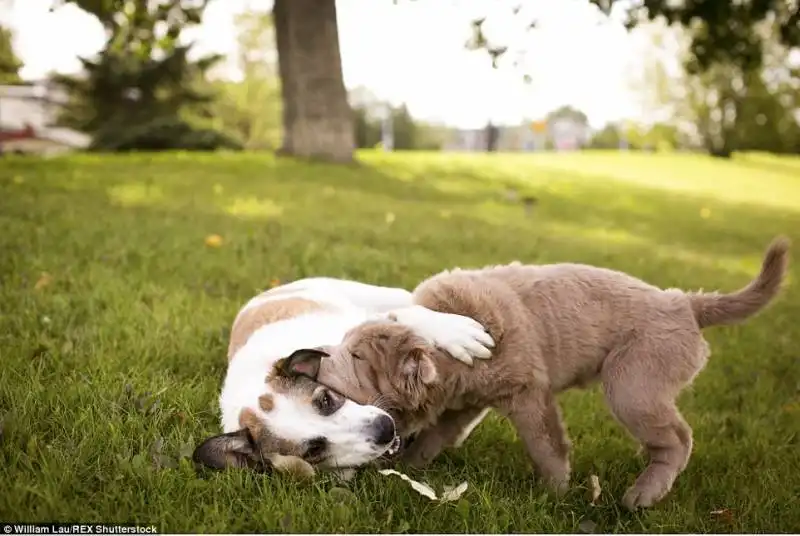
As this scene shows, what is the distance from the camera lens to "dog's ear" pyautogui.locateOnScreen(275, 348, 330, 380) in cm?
310

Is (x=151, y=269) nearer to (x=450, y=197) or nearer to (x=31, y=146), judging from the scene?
(x=450, y=197)

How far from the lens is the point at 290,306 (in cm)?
417

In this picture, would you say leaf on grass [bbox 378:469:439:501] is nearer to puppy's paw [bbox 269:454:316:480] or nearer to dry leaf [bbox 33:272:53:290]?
puppy's paw [bbox 269:454:316:480]

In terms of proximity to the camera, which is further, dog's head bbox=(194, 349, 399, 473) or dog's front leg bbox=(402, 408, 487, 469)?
dog's front leg bbox=(402, 408, 487, 469)

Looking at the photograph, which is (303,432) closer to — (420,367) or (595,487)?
(420,367)

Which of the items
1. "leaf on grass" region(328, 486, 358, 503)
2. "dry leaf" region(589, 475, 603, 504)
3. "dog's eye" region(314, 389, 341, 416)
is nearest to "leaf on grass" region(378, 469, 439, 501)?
"leaf on grass" region(328, 486, 358, 503)

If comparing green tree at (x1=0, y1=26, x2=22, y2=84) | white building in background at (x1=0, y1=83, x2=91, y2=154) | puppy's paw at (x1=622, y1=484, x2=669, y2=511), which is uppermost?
green tree at (x1=0, y1=26, x2=22, y2=84)

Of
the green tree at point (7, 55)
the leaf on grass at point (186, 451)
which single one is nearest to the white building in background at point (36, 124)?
the green tree at point (7, 55)

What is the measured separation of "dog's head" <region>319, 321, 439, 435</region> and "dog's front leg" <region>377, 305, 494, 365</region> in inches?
2.2

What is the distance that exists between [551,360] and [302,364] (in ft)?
3.91

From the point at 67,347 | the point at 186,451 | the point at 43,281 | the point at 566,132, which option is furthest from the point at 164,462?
the point at 566,132

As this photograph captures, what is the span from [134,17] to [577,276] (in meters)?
10.8

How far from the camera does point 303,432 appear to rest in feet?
9.89

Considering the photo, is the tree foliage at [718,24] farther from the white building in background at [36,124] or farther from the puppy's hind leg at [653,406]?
the white building in background at [36,124]
